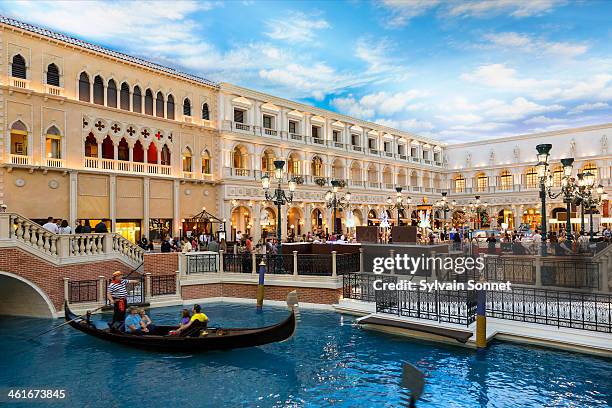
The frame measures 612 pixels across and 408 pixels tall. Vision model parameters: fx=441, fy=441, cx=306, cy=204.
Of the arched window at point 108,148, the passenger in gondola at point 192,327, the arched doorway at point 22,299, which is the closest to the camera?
the passenger in gondola at point 192,327

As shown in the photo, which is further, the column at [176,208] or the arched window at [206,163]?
the arched window at [206,163]

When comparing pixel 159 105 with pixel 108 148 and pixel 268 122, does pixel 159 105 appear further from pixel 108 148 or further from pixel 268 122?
pixel 268 122

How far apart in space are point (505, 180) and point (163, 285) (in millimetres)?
42815

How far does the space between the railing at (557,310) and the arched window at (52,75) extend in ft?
70.5

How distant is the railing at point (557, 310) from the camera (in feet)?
33.3

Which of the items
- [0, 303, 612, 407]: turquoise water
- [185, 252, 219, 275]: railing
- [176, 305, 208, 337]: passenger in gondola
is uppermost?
[185, 252, 219, 275]: railing

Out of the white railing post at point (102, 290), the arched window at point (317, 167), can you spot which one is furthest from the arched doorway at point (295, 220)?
the white railing post at point (102, 290)

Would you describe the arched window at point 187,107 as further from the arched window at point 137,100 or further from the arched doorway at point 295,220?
the arched doorway at point 295,220

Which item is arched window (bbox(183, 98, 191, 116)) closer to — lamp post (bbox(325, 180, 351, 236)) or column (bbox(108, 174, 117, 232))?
column (bbox(108, 174, 117, 232))

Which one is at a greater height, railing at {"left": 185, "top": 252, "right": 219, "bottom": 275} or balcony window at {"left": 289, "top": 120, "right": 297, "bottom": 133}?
balcony window at {"left": 289, "top": 120, "right": 297, "bottom": 133}

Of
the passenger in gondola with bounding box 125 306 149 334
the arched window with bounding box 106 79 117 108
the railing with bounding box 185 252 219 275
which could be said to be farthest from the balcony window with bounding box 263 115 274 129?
the passenger in gondola with bounding box 125 306 149 334

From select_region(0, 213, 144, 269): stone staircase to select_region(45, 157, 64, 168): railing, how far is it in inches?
299

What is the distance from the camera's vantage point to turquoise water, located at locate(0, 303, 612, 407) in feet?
26.0

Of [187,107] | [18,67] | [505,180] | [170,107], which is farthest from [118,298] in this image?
[505,180]
